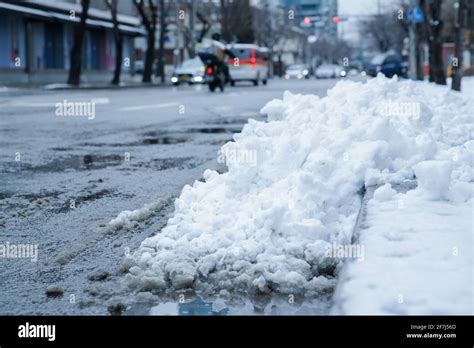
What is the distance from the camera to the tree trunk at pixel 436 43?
26.2 meters

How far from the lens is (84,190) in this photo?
717cm

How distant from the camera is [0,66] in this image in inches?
1540

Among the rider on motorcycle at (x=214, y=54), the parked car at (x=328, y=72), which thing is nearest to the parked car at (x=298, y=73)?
the parked car at (x=328, y=72)

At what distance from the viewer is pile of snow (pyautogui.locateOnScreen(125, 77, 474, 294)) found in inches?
166

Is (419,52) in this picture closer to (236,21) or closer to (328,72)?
(328,72)

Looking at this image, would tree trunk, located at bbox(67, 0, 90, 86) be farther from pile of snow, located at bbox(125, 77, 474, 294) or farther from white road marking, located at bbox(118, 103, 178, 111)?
pile of snow, located at bbox(125, 77, 474, 294)

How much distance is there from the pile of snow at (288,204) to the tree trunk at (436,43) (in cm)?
2032

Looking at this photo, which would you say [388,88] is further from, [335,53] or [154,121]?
[335,53]

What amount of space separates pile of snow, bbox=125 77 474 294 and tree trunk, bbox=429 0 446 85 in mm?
20325

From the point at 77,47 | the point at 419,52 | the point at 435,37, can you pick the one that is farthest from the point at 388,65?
the point at 435,37

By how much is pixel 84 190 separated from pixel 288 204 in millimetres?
2827

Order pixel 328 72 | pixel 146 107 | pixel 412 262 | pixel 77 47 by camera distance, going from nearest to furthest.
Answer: pixel 412 262
pixel 146 107
pixel 77 47
pixel 328 72

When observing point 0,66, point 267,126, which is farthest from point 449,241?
point 0,66
